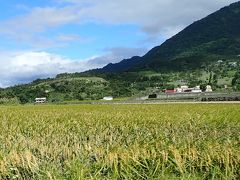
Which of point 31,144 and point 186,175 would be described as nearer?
point 186,175

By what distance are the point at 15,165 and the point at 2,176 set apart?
0.44 meters

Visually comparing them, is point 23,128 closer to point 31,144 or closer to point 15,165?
point 31,144

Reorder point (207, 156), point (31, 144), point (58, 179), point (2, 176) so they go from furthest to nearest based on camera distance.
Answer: point (31, 144) < point (207, 156) < point (2, 176) < point (58, 179)

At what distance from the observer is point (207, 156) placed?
477 inches

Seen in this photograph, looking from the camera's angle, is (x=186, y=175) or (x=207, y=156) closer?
(x=186, y=175)

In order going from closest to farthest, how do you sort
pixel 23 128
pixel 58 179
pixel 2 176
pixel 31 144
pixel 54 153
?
pixel 58 179 → pixel 2 176 → pixel 54 153 → pixel 31 144 → pixel 23 128

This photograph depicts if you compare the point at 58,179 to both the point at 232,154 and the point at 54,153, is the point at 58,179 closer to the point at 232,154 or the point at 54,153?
the point at 54,153

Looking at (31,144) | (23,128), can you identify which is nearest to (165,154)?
(31,144)

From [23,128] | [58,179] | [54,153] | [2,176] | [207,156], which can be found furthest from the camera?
[23,128]

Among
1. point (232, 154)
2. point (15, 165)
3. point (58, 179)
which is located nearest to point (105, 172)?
point (58, 179)

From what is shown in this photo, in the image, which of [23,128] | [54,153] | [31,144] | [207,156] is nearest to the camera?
[207,156]

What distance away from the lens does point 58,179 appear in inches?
414

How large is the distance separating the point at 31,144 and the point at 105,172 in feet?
16.0

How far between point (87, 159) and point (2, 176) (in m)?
2.11
